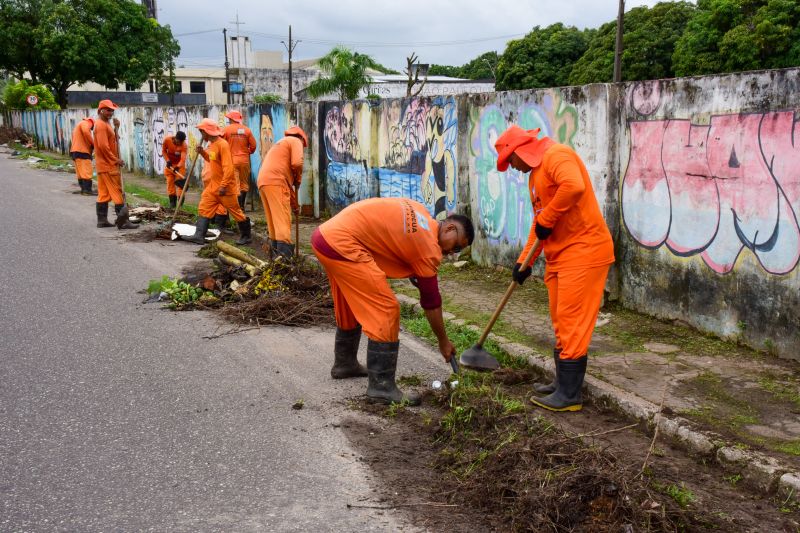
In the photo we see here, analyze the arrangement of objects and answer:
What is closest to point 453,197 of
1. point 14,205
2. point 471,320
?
point 471,320

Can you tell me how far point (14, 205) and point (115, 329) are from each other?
10.5 metres

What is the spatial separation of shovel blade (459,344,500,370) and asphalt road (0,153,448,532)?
0.29m

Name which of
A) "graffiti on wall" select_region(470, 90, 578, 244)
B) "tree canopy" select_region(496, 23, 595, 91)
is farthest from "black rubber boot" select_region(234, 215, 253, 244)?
"tree canopy" select_region(496, 23, 595, 91)

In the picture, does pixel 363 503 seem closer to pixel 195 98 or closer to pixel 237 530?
pixel 237 530

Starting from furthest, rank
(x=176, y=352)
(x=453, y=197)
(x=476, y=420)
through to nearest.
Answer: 1. (x=453, y=197)
2. (x=176, y=352)
3. (x=476, y=420)

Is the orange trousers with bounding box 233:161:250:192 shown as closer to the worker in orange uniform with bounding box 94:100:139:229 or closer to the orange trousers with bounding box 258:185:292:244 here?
the worker in orange uniform with bounding box 94:100:139:229

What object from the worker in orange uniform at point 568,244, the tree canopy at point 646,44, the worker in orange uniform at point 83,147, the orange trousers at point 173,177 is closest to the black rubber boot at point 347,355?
the worker in orange uniform at point 568,244

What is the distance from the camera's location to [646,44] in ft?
112

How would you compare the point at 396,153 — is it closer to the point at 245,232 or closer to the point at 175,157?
the point at 245,232

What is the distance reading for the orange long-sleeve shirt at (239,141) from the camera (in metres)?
13.0

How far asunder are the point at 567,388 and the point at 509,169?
13.1 ft

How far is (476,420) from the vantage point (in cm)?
428

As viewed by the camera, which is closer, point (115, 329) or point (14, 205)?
point (115, 329)

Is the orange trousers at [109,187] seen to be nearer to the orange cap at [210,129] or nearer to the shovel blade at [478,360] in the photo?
the orange cap at [210,129]
